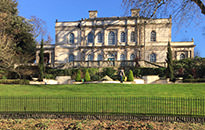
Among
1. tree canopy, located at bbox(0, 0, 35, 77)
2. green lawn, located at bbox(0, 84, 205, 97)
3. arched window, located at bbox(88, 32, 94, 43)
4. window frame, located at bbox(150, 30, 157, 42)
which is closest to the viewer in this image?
green lawn, located at bbox(0, 84, 205, 97)

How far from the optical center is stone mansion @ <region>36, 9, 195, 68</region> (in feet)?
145

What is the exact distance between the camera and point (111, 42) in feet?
151

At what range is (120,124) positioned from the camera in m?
10.1

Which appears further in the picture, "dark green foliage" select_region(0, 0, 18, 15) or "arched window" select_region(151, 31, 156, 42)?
"arched window" select_region(151, 31, 156, 42)

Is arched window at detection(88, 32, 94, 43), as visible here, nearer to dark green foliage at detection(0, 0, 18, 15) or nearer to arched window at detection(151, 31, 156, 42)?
arched window at detection(151, 31, 156, 42)

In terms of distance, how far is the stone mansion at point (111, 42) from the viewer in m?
44.1

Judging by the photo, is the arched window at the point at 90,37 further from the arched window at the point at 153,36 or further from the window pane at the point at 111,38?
the arched window at the point at 153,36

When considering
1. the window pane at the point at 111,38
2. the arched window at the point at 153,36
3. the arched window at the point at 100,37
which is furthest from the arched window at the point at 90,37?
the arched window at the point at 153,36

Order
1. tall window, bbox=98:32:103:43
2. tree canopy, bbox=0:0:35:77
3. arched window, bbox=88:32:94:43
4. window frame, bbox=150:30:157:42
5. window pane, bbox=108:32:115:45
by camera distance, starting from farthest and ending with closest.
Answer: arched window, bbox=88:32:94:43 → tall window, bbox=98:32:103:43 → window pane, bbox=108:32:115:45 → window frame, bbox=150:30:157:42 → tree canopy, bbox=0:0:35:77

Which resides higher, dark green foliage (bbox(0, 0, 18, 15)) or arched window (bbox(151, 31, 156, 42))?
dark green foliage (bbox(0, 0, 18, 15))

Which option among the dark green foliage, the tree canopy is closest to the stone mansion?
the tree canopy

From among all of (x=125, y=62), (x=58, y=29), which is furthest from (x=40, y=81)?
(x=58, y=29)

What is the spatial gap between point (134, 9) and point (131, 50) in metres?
35.0

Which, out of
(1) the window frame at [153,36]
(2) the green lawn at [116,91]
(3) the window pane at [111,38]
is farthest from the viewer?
(3) the window pane at [111,38]
